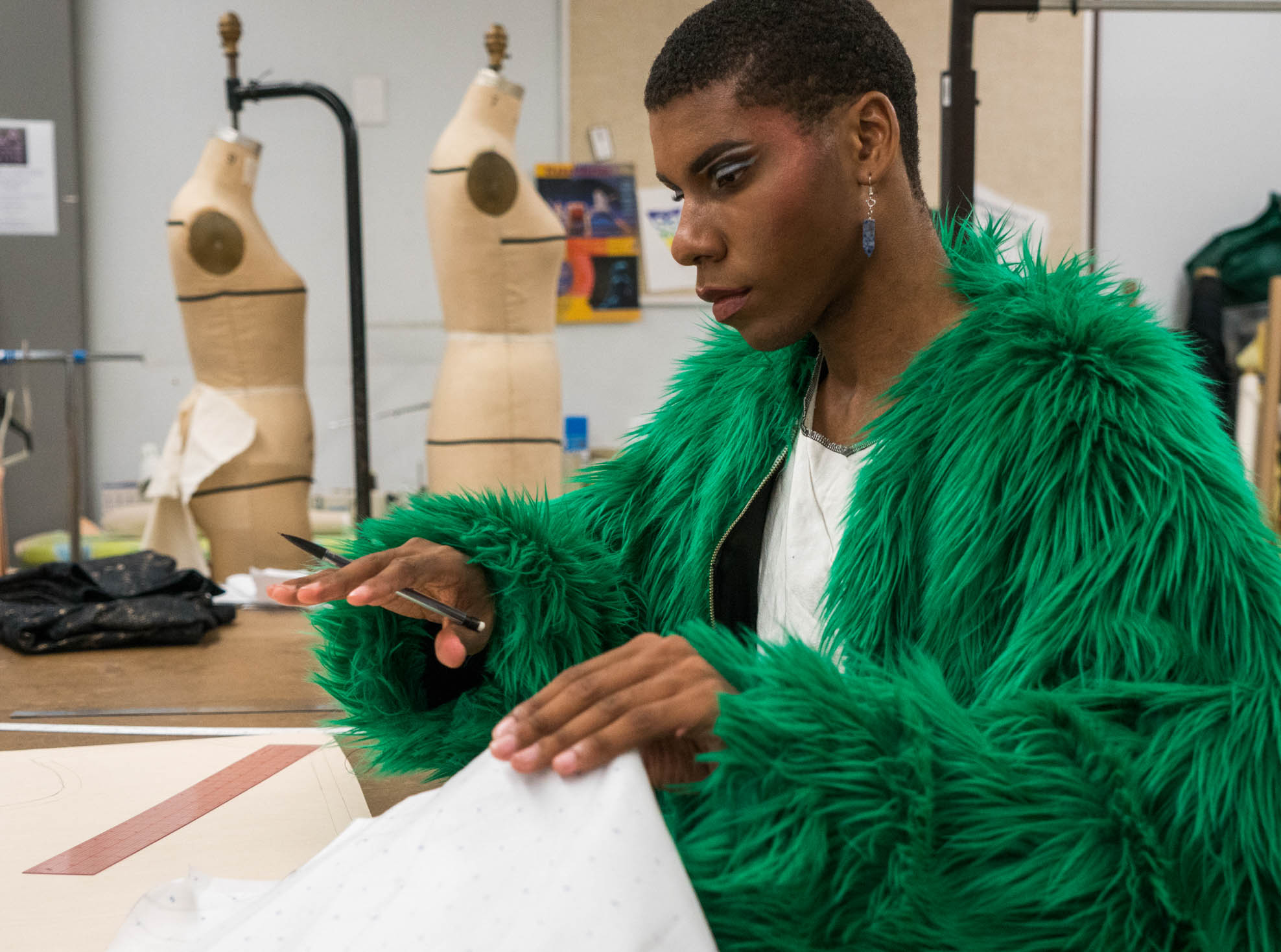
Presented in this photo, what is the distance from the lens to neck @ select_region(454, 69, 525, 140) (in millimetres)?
1887

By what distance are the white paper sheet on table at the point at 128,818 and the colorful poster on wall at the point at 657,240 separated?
2.54 m

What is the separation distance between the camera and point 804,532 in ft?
2.74

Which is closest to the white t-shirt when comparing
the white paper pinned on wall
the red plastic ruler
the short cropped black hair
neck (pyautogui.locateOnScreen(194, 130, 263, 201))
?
the short cropped black hair

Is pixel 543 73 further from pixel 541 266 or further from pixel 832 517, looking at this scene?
pixel 832 517

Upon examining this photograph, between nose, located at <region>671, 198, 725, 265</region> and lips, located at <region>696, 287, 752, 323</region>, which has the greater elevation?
nose, located at <region>671, 198, 725, 265</region>

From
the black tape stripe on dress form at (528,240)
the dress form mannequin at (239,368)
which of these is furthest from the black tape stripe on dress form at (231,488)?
the black tape stripe on dress form at (528,240)

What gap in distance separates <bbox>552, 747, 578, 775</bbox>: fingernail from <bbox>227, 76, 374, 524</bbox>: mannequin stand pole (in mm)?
1427

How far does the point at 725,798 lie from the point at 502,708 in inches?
12.7

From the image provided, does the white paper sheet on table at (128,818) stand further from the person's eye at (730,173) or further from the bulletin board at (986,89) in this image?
the bulletin board at (986,89)

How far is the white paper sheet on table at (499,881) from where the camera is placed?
486 mm

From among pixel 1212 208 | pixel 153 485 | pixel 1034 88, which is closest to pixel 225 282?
pixel 153 485

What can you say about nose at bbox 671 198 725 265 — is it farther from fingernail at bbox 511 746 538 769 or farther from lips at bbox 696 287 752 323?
fingernail at bbox 511 746 538 769

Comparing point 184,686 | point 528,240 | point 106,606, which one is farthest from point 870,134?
point 528,240

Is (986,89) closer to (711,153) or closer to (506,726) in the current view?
(711,153)
